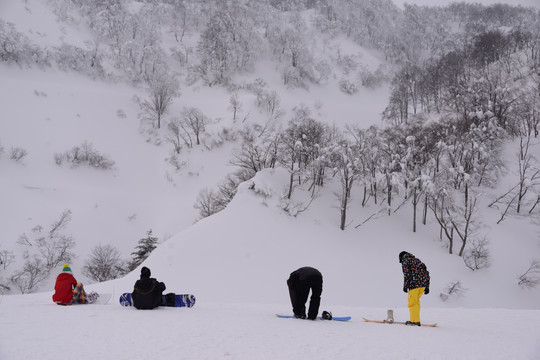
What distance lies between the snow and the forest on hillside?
189 centimetres

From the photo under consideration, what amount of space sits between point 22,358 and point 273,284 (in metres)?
17.8

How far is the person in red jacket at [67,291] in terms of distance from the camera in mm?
7693

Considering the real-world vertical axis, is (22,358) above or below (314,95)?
below

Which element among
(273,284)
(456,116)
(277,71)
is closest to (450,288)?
(273,284)

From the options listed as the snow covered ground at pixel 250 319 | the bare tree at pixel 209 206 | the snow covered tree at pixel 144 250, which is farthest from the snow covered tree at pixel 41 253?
the snow covered ground at pixel 250 319

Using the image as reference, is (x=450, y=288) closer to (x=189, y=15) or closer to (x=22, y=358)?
(x=22, y=358)

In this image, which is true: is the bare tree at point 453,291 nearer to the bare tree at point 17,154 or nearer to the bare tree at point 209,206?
the bare tree at point 209,206

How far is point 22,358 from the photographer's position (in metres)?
3.58

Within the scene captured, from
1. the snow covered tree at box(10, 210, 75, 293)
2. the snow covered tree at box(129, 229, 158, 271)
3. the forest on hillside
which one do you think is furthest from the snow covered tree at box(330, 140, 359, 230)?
the snow covered tree at box(10, 210, 75, 293)

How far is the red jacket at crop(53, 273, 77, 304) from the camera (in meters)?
7.68

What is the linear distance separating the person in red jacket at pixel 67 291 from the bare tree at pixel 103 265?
83.2 ft

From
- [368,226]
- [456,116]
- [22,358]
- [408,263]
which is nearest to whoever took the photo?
[22,358]

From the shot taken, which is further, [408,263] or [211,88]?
[211,88]

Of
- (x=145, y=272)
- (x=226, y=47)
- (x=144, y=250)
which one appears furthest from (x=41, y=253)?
(x=226, y=47)
